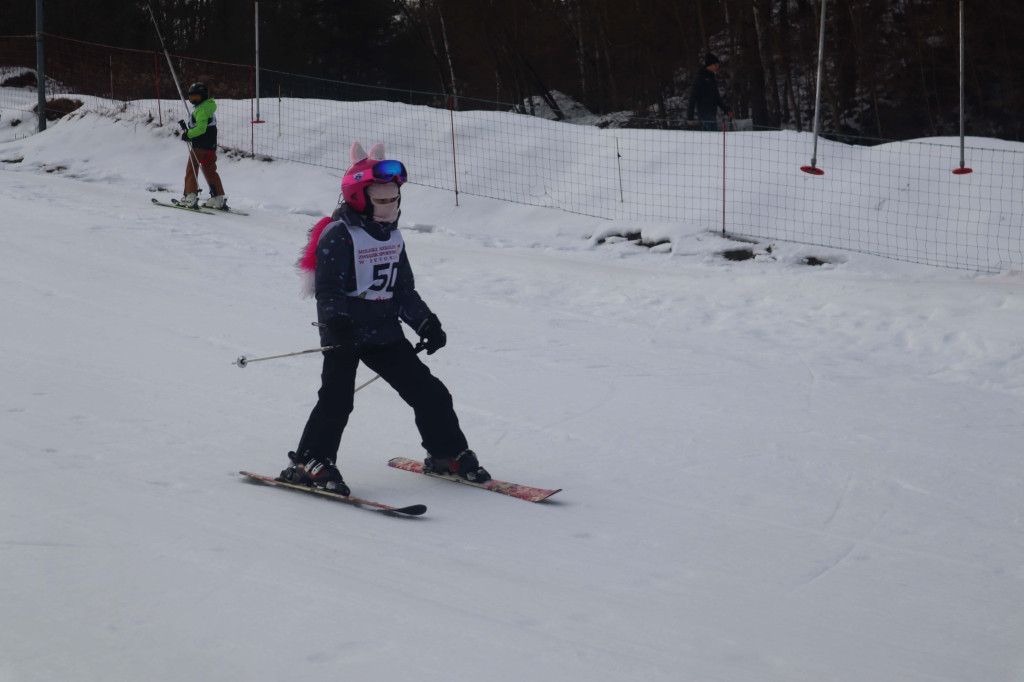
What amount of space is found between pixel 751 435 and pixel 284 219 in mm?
8049

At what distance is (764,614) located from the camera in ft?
11.6

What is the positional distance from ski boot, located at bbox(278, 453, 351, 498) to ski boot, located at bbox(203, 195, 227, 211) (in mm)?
8227

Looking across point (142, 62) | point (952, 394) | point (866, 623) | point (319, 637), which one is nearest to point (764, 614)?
point (866, 623)

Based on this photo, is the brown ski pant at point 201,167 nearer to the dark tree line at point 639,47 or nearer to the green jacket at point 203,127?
the green jacket at point 203,127

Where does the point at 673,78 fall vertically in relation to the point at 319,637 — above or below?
above

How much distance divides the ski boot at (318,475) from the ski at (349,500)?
0.08ft

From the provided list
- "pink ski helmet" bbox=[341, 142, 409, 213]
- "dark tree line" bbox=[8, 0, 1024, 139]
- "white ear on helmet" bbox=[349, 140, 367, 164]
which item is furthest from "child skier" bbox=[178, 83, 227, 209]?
"pink ski helmet" bbox=[341, 142, 409, 213]

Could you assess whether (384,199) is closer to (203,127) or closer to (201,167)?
(203,127)

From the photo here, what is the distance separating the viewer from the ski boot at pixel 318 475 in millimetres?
4559

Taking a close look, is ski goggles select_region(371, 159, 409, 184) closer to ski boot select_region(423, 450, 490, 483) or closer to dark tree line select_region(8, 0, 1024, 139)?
ski boot select_region(423, 450, 490, 483)

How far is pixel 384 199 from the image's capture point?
451cm

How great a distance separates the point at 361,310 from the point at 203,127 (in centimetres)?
818

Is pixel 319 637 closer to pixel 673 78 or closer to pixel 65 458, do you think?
pixel 65 458

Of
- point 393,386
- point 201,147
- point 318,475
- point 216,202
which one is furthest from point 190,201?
point 318,475
